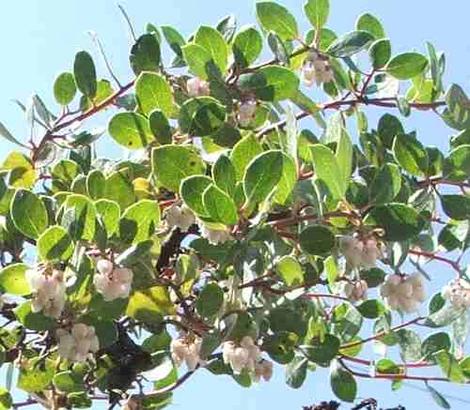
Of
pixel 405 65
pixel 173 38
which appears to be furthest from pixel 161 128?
pixel 405 65

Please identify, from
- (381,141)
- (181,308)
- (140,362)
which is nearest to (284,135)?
(381,141)

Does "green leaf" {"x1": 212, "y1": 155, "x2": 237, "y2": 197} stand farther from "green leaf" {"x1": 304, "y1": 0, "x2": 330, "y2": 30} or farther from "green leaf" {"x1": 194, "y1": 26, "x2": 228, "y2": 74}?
"green leaf" {"x1": 304, "y1": 0, "x2": 330, "y2": 30}

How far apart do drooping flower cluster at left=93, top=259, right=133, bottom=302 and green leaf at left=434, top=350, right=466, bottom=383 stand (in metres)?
0.50

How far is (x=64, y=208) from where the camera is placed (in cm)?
115

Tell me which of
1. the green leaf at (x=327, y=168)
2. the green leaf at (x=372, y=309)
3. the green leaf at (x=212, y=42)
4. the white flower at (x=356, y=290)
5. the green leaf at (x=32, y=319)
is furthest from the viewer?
the green leaf at (x=372, y=309)

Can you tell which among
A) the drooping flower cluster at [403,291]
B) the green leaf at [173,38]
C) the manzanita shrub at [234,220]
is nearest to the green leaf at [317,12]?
the manzanita shrub at [234,220]

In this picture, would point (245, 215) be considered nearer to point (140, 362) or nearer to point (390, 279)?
point (390, 279)

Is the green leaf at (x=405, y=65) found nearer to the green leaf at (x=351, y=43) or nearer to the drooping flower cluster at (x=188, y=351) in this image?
the green leaf at (x=351, y=43)

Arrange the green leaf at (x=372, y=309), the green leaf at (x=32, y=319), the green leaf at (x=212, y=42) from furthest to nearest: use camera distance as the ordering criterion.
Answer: the green leaf at (x=372, y=309) < the green leaf at (x=212, y=42) < the green leaf at (x=32, y=319)

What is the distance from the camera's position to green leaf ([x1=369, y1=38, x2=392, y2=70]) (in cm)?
146

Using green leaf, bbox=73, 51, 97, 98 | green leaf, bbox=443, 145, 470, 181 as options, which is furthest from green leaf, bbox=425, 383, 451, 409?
green leaf, bbox=73, 51, 97, 98

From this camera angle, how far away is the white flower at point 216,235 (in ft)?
3.82

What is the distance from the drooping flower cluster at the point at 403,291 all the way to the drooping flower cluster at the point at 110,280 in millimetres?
334

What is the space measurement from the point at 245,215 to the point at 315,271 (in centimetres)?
22
